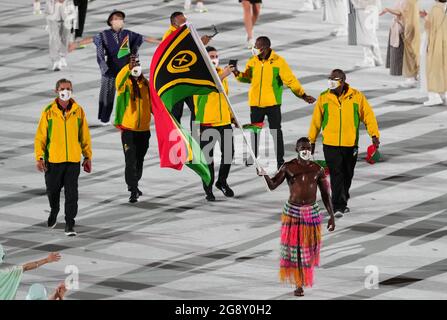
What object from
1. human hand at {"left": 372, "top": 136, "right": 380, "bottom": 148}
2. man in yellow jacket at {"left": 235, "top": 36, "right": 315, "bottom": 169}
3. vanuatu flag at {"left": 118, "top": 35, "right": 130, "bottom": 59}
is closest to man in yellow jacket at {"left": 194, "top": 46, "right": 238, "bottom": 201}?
man in yellow jacket at {"left": 235, "top": 36, "right": 315, "bottom": 169}

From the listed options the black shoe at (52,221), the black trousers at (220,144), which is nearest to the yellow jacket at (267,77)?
the black trousers at (220,144)

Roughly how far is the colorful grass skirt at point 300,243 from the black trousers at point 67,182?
2.97 meters

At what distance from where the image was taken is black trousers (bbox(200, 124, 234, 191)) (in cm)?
1962

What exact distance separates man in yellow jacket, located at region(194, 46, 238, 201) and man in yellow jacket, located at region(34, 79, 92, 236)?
1787 mm

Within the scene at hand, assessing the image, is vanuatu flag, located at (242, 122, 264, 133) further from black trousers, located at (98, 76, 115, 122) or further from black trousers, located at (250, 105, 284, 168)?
black trousers, located at (98, 76, 115, 122)

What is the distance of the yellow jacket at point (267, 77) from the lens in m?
20.2

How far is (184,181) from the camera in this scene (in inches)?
804

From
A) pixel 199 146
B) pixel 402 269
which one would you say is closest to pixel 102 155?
pixel 199 146

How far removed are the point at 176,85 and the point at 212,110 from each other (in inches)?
53.2

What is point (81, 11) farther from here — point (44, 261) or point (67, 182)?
point (44, 261)

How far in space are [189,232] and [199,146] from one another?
3.65 feet

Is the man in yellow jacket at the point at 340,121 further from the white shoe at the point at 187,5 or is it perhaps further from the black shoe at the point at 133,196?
the white shoe at the point at 187,5

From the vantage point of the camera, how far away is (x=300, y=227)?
16.0 meters

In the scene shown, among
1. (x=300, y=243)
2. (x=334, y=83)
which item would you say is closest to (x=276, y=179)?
(x=300, y=243)
